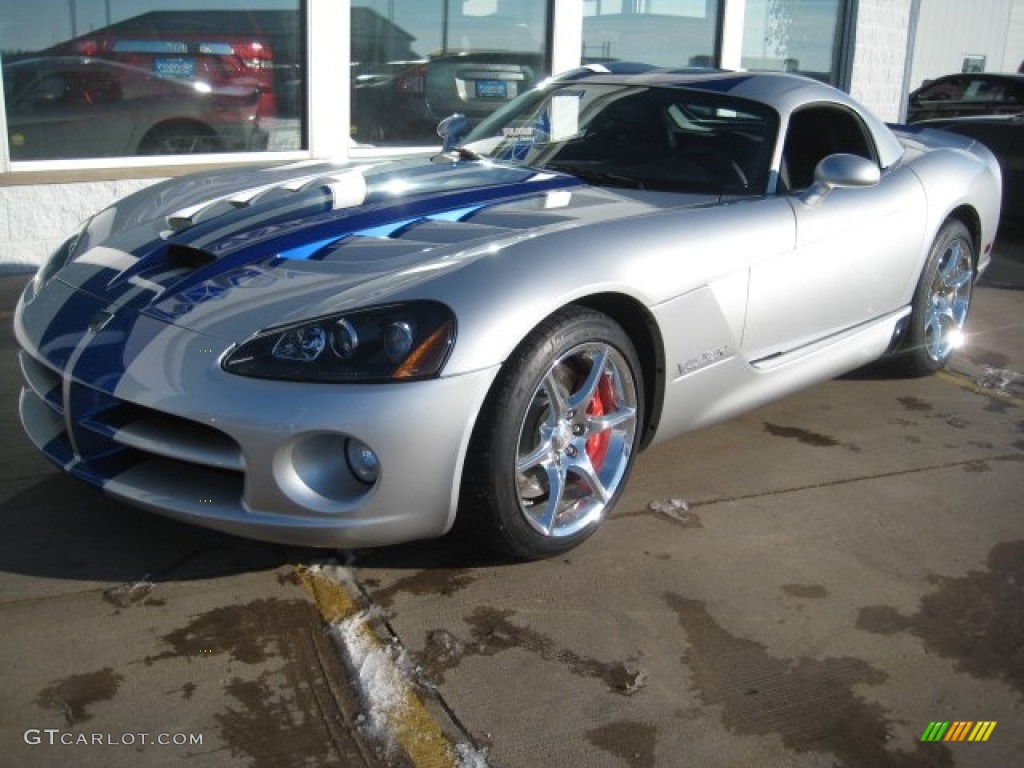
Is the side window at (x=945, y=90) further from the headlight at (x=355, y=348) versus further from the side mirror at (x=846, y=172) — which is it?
the headlight at (x=355, y=348)

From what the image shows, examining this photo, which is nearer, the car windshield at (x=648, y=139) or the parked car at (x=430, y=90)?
the car windshield at (x=648, y=139)

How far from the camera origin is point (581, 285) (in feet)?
10.1

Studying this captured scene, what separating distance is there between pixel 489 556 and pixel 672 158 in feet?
5.61

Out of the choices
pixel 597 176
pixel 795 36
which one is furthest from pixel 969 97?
pixel 597 176

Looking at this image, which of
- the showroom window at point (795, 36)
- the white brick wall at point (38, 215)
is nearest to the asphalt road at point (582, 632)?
the white brick wall at point (38, 215)

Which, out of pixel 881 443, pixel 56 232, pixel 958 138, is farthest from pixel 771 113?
pixel 56 232

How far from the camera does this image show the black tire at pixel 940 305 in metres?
4.83

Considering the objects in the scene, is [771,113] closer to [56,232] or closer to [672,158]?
[672,158]

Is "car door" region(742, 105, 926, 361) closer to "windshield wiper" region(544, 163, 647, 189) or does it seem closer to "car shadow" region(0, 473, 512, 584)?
"windshield wiper" region(544, 163, 647, 189)

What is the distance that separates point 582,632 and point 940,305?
120 inches

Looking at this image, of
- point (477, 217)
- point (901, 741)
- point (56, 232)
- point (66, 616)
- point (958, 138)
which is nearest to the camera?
point (901, 741)

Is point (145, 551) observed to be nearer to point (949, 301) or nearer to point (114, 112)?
point (949, 301)

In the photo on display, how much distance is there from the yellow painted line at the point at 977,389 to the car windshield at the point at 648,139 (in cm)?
187

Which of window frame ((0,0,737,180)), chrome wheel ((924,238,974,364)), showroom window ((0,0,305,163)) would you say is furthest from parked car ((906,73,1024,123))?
showroom window ((0,0,305,163))
